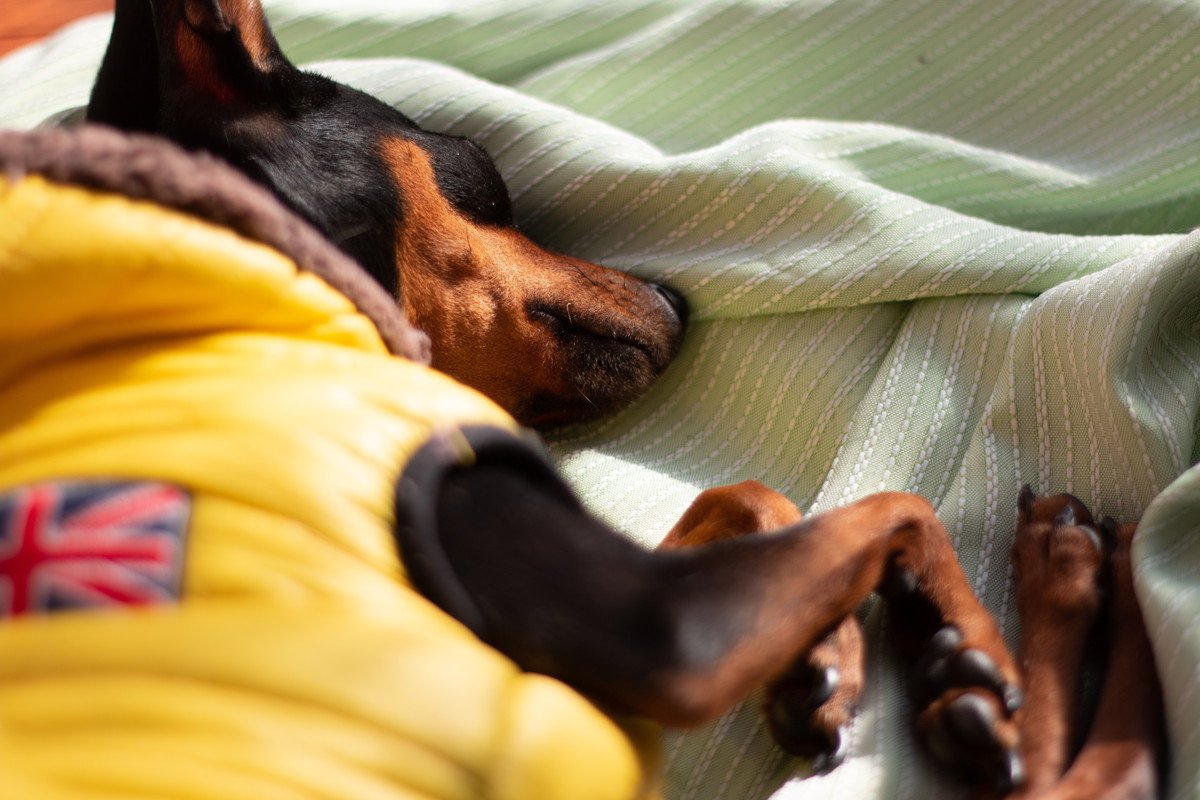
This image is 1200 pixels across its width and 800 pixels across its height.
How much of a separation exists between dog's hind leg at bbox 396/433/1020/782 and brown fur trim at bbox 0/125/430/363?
253mm

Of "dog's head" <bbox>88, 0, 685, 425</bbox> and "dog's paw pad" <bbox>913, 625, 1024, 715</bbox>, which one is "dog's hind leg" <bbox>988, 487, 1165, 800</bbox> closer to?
"dog's paw pad" <bbox>913, 625, 1024, 715</bbox>

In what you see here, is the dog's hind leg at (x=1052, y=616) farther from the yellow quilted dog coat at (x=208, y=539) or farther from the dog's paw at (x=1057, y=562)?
the yellow quilted dog coat at (x=208, y=539)

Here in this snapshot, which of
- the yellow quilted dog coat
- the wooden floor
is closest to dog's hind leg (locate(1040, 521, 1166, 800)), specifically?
the yellow quilted dog coat

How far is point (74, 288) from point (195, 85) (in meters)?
0.57

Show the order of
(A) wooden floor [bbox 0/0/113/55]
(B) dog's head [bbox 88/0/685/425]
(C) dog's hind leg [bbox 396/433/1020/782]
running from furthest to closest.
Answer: (A) wooden floor [bbox 0/0/113/55] → (B) dog's head [bbox 88/0/685/425] → (C) dog's hind leg [bbox 396/433/1020/782]

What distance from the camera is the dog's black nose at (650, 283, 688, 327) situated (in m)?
1.63

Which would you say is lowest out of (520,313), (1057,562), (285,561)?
(1057,562)

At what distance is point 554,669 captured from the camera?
91 centimetres

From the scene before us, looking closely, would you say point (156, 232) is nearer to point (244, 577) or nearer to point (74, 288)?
point (74, 288)

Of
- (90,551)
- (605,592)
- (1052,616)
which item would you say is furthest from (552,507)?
(1052,616)

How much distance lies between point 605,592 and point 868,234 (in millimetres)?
824

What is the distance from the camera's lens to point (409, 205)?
1.46 m

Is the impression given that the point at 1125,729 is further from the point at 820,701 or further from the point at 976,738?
the point at 820,701

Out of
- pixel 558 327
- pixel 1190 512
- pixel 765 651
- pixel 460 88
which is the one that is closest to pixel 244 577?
pixel 765 651
